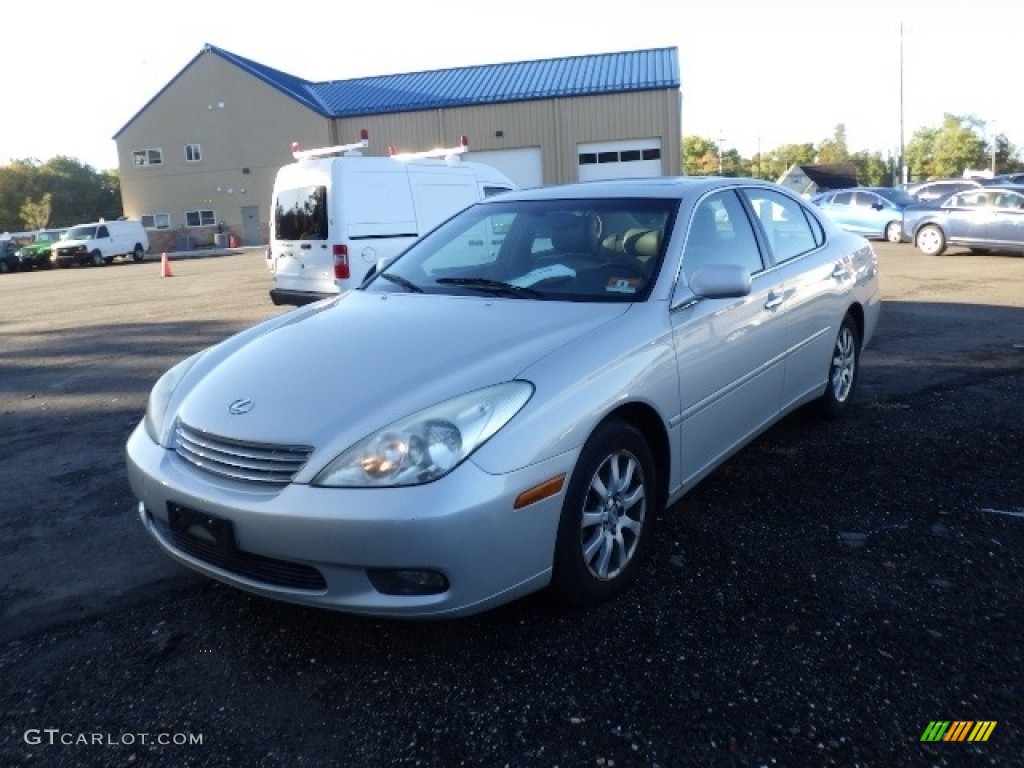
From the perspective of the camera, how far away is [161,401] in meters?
3.56

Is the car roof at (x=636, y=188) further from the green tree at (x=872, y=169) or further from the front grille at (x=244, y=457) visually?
the green tree at (x=872, y=169)

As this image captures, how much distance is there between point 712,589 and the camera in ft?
11.1

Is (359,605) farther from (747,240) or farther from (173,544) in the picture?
(747,240)

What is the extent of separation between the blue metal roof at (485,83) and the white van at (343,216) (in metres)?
29.5

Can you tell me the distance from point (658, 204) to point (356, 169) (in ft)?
23.8

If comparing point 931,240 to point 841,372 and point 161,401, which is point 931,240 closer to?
point 841,372

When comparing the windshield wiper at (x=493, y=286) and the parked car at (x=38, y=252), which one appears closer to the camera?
the windshield wiper at (x=493, y=286)

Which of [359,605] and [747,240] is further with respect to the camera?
[747,240]

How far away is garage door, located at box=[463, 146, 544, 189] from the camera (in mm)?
40531

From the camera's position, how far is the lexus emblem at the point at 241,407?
3.07 metres

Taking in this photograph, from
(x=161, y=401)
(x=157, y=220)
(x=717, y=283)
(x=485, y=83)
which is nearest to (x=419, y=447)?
(x=161, y=401)

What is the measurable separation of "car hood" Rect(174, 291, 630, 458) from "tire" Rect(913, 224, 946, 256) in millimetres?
16907

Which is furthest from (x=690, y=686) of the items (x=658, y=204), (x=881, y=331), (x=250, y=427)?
(x=881, y=331)

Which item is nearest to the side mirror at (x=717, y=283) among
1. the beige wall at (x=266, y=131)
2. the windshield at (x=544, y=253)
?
the windshield at (x=544, y=253)
